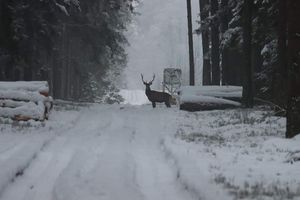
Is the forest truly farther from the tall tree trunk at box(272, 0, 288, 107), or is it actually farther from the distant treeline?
the distant treeline

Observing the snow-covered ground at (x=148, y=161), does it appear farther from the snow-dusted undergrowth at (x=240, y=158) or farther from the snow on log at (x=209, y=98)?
the snow on log at (x=209, y=98)

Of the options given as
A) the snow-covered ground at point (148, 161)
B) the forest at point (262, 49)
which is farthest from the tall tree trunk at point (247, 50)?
the snow-covered ground at point (148, 161)

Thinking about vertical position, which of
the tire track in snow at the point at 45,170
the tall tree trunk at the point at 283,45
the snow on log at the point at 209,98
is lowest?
the tire track in snow at the point at 45,170

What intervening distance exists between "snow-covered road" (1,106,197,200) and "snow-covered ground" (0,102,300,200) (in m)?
0.01

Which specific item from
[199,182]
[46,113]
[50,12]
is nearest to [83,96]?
[50,12]

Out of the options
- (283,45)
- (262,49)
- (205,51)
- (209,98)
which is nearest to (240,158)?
Answer: (283,45)

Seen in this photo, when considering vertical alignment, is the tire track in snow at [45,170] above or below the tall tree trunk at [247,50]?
below

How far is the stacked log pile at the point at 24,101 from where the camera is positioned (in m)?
17.9

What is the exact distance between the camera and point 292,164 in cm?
955

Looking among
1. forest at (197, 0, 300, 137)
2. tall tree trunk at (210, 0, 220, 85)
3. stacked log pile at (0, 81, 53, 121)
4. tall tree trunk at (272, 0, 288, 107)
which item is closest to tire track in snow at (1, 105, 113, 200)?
stacked log pile at (0, 81, 53, 121)

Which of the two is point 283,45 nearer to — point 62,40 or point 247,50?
point 247,50

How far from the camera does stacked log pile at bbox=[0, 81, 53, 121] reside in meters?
17.9

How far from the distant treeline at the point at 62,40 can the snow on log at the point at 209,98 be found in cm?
670

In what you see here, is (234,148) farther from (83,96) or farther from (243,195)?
(83,96)
